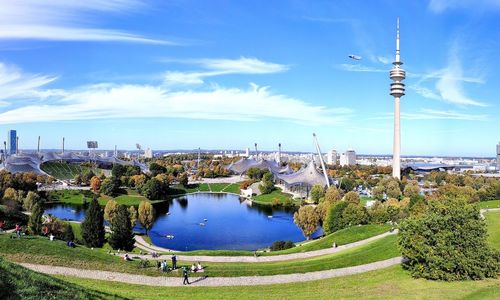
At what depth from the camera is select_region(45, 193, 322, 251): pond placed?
136ft

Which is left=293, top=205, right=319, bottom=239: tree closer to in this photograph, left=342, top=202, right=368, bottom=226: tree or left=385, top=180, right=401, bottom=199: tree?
left=342, top=202, right=368, bottom=226: tree

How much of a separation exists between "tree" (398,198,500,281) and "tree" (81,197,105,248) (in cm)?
2275

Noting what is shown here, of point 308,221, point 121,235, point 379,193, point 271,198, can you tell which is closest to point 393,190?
point 379,193

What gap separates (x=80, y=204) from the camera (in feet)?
223

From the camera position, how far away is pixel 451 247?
17.8m

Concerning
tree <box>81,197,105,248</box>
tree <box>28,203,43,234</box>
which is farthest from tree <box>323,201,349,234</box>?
tree <box>28,203,43,234</box>

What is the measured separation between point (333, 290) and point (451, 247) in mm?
5222

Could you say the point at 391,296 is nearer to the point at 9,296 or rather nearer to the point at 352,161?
the point at 9,296

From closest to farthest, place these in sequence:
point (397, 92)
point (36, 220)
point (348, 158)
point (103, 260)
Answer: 1. point (103, 260)
2. point (36, 220)
3. point (397, 92)
4. point (348, 158)

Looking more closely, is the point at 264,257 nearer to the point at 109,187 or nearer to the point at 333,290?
the point at 333,290

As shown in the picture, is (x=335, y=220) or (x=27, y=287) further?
(x=335, y=220)

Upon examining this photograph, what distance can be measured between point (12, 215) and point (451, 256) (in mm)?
34324

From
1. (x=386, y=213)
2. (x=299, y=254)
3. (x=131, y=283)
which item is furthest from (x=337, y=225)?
(x=131, y=283)

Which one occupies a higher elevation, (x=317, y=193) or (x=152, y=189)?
(x=317, y=193)
